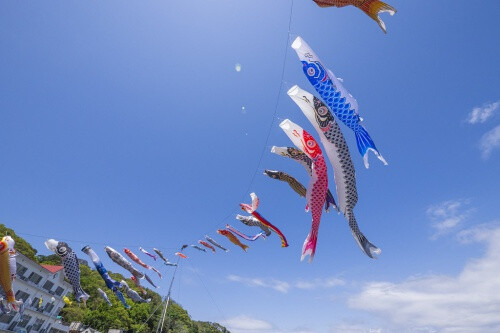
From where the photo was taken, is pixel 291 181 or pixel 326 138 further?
pixel 291 181

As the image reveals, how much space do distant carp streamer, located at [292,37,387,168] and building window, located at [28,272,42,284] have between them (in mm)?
33712

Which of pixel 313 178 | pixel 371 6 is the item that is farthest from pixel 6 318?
pixel 371 6

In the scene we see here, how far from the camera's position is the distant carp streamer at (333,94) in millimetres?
7238

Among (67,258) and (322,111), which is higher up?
(322,111)

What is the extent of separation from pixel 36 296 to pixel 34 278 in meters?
2.14

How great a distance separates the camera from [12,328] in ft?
88.1

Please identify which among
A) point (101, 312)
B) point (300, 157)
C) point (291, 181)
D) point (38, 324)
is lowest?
point (38, 324)

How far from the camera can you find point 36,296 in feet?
95.6

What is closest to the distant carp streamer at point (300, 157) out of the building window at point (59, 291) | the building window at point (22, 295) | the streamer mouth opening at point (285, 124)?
the streamer mouth opening at point (285, 124)

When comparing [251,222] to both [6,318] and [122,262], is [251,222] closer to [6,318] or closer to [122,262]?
[122,262]

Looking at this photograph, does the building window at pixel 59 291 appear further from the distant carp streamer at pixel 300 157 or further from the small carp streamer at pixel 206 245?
the distant carp streamer at pixel 300 157

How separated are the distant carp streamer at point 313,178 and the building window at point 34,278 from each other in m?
32.0

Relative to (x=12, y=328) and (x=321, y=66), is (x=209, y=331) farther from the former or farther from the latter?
(x=321, y=66)

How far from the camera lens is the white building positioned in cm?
2661
